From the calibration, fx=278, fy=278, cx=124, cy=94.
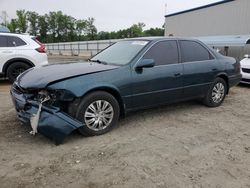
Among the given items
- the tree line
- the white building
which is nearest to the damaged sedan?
the white building

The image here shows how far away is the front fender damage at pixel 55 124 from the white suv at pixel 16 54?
18.0 feet

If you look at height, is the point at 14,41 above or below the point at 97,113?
above

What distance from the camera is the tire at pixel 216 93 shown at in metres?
6.08

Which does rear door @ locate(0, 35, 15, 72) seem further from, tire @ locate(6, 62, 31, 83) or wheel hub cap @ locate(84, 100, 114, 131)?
wheel hub cap @ locate(84, 100, 114, 131)

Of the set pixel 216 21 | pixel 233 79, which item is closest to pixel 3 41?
pixel 233 79

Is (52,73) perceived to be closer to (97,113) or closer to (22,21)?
(97,113)

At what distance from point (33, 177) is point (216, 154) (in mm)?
2395

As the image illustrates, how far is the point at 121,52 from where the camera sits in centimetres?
529

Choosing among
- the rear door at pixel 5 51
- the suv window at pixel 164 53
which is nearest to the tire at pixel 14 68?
the rear door at pixel 5 51

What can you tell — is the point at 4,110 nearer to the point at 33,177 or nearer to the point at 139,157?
the point at 33,177

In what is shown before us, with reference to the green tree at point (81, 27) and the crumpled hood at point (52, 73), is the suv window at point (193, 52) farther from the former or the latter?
the green tree at point (81, 27)

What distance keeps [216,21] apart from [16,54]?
13792mm

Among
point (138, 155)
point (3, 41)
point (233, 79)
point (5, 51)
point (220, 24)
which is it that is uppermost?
point (220, 24)

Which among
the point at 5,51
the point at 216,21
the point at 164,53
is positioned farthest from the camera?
the point at 216,21
